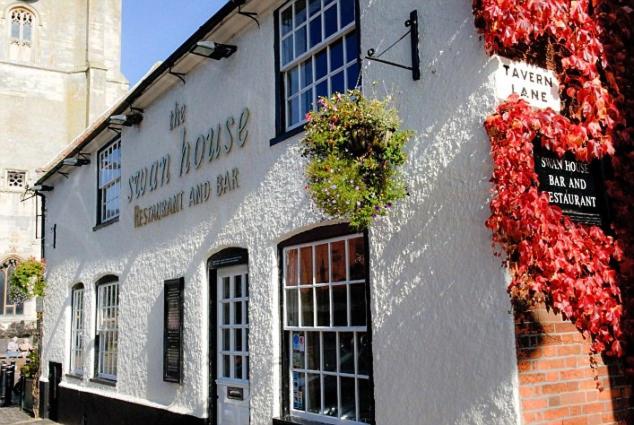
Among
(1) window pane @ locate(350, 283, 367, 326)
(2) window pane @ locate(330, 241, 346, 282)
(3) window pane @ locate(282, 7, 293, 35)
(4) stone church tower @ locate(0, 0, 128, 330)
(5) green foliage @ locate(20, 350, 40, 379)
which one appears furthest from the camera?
(4) stone church tower @ locate(0, 0, 128, 330)

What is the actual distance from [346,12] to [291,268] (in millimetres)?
2562

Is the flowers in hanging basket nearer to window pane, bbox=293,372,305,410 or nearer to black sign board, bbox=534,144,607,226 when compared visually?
black sign board, bbox=534,144,607,226

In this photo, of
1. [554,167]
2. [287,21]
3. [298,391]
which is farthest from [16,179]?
[554,167]

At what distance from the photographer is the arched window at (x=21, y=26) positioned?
33281 millimetres

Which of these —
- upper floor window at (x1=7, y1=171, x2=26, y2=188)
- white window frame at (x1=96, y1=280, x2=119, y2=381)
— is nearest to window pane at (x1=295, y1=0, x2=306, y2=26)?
white window frame at (x1=96, y1=280, x2=119, y2=381)

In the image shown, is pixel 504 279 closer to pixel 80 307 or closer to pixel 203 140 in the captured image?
pixel 203 140

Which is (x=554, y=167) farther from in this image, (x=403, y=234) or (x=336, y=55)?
(x=336, y=55)

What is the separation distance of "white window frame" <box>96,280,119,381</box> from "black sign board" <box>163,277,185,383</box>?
2304mm

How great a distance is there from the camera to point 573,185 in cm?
461

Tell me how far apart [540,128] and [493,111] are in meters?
0.35

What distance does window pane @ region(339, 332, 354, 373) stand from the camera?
5.86m

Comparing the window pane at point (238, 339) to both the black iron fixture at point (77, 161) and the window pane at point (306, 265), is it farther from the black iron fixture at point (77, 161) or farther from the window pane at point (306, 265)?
the black iron fixture at point (77, 161)

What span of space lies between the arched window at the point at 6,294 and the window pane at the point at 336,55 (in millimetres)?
27898

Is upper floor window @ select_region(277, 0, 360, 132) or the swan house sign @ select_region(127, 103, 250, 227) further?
the swan house sign @ select_region(127, 103, 250, 227)
